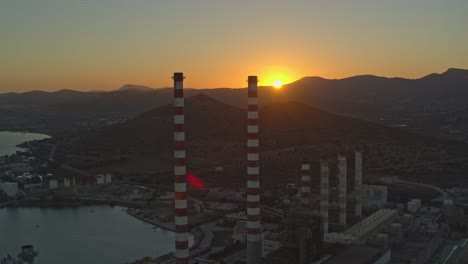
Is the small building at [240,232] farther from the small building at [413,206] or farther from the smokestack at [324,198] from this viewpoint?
the small building at [413,206]

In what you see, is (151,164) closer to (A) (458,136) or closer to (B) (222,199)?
(B) (222,199)

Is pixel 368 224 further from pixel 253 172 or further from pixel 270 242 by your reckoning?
pixel 253 172

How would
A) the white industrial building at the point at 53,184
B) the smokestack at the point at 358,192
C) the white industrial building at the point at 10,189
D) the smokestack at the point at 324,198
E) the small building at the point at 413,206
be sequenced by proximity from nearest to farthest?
the smokestack at the point at 324,198 < the smokestack at the point at 358,192 < the small building at the point at 413,206 < the white industrial building at the point at 10,189 < the white industrial building at the point at 53,184

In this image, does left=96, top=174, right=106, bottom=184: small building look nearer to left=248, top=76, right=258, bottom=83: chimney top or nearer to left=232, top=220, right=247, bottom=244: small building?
left=232, top=220, right=247, bottom=244: small building

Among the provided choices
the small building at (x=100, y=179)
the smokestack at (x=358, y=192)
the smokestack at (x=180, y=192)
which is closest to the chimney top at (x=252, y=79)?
the smokestack at (x=180, y=192)

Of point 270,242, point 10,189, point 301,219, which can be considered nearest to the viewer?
point 301,219

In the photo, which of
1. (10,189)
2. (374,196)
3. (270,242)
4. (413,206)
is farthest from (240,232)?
(10,189)

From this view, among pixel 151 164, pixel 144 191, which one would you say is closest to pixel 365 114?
pixel 151 164
